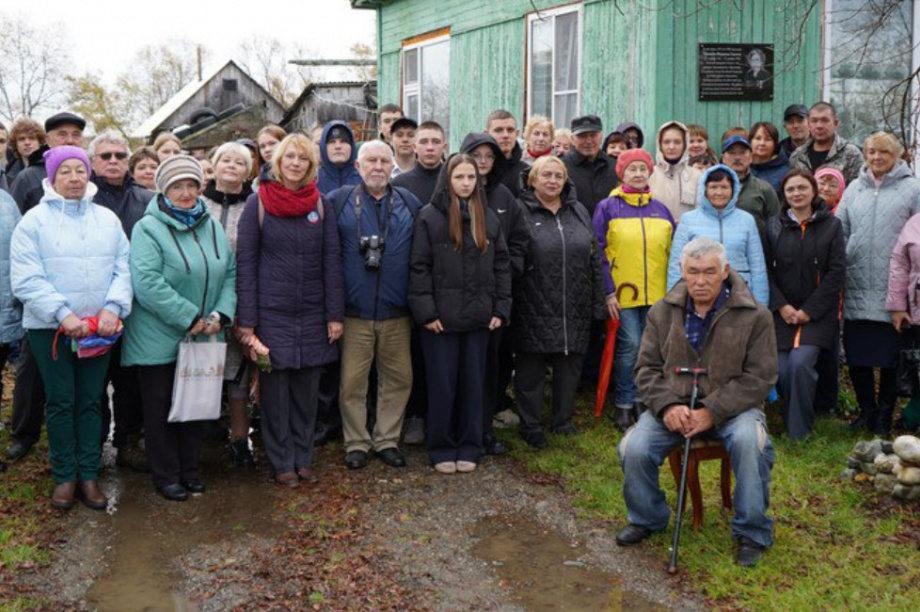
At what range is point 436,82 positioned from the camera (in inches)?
556

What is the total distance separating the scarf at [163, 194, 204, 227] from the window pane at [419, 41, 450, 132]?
873 centimetres

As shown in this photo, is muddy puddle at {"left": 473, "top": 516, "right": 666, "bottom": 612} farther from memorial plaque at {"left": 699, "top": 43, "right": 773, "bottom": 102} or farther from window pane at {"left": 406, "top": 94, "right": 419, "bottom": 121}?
window pane at {"left": 406, "top": 94, "right": 419, "bottom": 121}

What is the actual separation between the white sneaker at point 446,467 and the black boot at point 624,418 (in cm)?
153

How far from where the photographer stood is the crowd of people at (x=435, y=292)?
5.07m

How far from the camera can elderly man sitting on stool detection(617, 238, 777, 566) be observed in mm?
4754

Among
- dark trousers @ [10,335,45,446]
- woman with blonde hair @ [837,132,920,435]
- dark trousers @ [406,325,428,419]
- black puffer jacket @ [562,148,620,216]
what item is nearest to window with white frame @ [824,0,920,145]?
woman with blonde hair @ [837,132,920,435]

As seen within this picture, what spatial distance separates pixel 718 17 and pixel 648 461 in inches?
247

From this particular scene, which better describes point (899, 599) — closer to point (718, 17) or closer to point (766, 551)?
point (766, 551)

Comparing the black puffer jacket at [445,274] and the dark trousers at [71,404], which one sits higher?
the black puffer jacket at [445,274]

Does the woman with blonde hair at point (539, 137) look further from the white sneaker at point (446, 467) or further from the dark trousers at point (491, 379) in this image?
the white sneaker at point (446, 467)

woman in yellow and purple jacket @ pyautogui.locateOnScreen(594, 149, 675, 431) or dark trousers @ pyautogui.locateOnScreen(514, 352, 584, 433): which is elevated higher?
woman in yellow and purple jacket @ pyautogui.locateOnScreen(594, 149, 675, 431)

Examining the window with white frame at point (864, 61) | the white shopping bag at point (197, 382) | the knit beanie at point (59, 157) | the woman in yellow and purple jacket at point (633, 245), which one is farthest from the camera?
the window with white frame at point (864, 61)

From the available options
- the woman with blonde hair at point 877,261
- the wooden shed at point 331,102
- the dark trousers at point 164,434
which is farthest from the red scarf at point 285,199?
the wooden shed at point 331,102

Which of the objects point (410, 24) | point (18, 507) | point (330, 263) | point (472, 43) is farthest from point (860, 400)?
point (410, 24)
